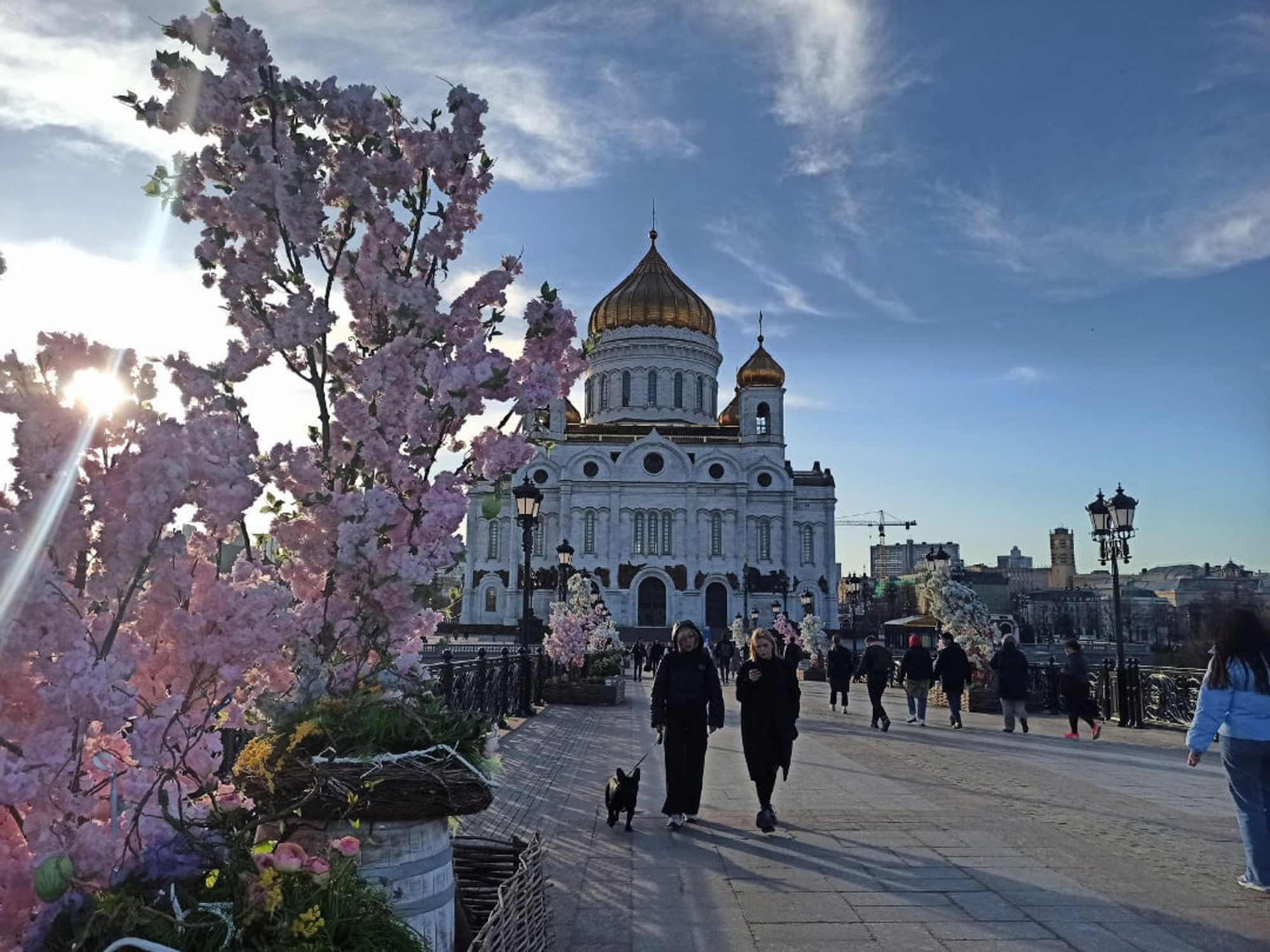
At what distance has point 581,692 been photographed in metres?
19.9

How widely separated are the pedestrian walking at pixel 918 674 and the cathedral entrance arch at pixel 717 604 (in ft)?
139

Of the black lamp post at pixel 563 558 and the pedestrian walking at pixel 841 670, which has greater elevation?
the black lamp post at pixel 563 558

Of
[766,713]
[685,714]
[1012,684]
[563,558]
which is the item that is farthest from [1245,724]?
[563,558]

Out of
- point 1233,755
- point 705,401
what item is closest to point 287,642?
point 1233,755

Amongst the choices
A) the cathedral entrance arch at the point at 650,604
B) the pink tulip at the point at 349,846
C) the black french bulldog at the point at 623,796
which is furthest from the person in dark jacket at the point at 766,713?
the cathedral entrance arch at the point at 650,604

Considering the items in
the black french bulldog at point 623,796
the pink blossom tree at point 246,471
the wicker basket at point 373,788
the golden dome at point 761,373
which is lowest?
the black french bulldog at point 623,796

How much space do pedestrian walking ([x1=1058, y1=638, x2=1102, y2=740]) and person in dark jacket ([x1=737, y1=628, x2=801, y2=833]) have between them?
27.9 feet

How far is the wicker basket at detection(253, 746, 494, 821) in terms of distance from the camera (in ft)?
10.2

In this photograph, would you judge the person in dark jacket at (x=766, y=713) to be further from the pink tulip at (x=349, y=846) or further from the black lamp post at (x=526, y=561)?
the black lamp post at (x=526, y=561)

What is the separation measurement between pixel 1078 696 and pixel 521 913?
13341mm

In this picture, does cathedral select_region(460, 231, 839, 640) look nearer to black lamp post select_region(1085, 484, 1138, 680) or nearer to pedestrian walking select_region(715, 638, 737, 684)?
pedestrian walking select_region(715, 638, 737, 684)

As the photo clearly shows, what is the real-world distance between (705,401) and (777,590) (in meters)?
15.3

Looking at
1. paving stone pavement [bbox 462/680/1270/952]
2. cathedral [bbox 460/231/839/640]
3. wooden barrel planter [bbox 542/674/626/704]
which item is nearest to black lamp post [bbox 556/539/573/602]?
wooden barrel planter [bbox 542/674/626/704]

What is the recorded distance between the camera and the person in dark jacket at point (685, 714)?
7.70m
